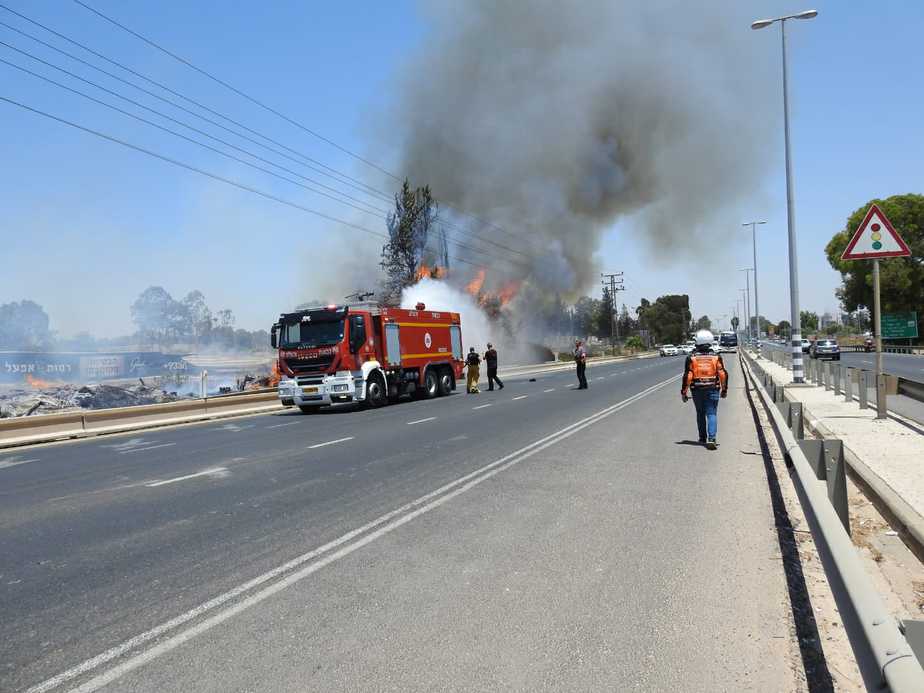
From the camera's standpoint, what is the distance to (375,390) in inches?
800

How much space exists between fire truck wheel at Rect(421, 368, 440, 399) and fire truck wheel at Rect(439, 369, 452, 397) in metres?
0.28

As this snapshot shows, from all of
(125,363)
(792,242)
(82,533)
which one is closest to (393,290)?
(125,363)

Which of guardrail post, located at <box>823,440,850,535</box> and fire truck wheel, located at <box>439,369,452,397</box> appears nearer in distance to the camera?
guardrail post, located at <box>823,440,850,535</box>

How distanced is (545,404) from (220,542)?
44.3ft

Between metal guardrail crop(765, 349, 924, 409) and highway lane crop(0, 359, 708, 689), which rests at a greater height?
metal guardrail crop(765, 349, 924, 409)

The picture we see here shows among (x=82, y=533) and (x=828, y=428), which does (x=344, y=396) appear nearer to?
(x=828, y=428)

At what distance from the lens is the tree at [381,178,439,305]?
2404 inches

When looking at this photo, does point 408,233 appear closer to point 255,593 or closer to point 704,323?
point 255,593

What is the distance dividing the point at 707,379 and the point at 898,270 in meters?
61.2

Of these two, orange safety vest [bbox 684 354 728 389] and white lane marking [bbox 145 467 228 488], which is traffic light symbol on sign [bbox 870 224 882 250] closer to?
orange safety vest [bbox 684 354 728 389]

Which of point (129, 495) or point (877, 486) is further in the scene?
point (129, 495)

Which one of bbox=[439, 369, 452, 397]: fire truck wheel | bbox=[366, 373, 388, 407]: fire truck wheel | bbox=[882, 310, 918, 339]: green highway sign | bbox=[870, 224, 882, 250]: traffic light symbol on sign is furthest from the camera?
bbox=[882, 310, 918, 339]: green highway sign

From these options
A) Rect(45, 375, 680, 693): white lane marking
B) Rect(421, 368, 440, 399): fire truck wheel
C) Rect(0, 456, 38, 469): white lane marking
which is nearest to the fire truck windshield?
Rect(421, 368, 440, 399): fire truck wheel

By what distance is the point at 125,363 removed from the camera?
25.5m
